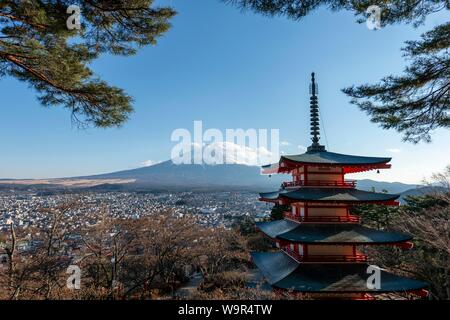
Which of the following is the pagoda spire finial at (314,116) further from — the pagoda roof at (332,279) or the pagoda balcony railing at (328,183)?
the pagoda roof at (332,279)

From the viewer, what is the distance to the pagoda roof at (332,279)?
23.4 feet

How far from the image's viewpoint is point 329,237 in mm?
7938

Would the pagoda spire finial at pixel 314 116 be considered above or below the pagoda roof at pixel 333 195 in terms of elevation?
above

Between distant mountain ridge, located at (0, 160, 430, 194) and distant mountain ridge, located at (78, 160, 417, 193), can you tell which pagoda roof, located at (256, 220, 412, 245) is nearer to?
distant mountain ridge, located at (0, 160, 430, 194)

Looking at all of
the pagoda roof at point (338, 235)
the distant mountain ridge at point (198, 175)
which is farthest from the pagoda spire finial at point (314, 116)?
the distant mountain ridge at point (198, 175)

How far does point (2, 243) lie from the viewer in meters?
11.9

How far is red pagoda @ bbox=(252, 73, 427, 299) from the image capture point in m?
7.36

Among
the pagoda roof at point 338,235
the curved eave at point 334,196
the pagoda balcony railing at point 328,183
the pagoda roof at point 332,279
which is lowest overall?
the pagoda roof at point 332,279

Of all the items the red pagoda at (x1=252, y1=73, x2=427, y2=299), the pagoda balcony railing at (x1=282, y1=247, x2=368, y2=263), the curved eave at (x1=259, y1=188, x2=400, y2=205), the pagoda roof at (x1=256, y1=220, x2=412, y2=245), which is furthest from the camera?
the curved eave at (x1=259, y1=188, x2=400, y2=205)

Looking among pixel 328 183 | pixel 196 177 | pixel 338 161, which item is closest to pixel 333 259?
pixel 328 183

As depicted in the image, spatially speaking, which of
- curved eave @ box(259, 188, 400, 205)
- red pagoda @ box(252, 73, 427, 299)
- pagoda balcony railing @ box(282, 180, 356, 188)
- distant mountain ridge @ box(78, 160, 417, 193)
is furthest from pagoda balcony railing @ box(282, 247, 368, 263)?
distant mountain ridge @ box(78, 160, 417, 193)

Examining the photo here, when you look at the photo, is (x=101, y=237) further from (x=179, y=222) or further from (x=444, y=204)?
(x=444, y=204)

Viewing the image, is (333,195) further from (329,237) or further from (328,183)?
(329,237)
